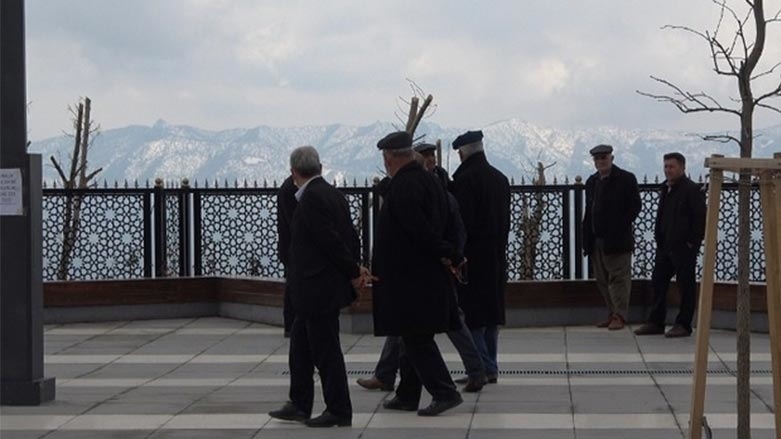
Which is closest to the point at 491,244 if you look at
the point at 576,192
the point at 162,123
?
the point at 576,192

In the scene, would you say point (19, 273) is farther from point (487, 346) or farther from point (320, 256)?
point (487, 346)

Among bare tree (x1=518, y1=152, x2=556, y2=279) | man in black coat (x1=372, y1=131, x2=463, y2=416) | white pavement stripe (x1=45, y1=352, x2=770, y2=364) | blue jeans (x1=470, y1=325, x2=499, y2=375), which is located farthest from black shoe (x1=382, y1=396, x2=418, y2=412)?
bare tree (x1=518, y1=152, x2=556, y2=279)

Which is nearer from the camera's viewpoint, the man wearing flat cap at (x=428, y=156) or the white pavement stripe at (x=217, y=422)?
the white pavement stripe at (x=217, y=422)

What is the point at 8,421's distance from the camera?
34.9ft

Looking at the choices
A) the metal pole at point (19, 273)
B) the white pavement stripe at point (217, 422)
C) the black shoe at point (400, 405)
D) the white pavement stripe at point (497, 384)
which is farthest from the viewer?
the white pavement stripe at point (497, 384)

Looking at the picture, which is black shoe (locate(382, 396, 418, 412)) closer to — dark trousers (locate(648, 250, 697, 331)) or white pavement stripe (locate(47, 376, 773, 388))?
white pavement stripe (locate(47, 376, 773, 388))

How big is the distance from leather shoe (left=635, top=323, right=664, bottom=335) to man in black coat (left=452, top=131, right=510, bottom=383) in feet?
13.1

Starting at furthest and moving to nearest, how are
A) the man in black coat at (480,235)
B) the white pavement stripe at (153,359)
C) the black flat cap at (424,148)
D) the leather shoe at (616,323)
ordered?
the leather shoe at (616,323)
the white pavement stripe at (153,359)
the man in black coat at (480,235)
the black flat cap at (424,148)

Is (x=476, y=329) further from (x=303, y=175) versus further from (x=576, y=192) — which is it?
(x=576, y=192)

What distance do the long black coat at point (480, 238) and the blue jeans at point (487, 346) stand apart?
0.18 metres

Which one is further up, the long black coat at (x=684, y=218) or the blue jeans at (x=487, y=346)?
the long black coat at (x=684, y=218)

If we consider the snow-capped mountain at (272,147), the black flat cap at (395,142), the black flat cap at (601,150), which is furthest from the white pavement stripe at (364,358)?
the snow-capped mountain at (272,147)

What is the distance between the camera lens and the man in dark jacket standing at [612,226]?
15.9 m

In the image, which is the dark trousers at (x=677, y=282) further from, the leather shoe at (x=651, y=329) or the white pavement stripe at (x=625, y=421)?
the white pavement stripe at (x=625, y=421)
